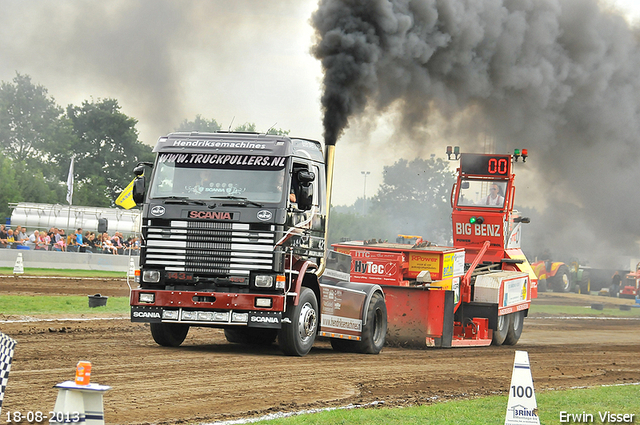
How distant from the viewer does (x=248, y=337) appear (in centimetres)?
1398

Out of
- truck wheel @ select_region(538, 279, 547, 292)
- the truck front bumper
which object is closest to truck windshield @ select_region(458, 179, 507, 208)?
the truck front bumper

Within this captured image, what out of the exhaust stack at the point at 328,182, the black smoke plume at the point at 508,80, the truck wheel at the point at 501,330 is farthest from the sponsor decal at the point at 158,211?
the truck wheel at the point at 501,330

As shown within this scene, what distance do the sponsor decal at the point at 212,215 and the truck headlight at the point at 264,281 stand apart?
37.1 inches

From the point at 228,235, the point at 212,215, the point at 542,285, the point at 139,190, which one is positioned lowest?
the point at 542,285

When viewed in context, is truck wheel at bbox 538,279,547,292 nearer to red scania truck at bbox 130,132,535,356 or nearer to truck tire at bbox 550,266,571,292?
truck tire at bbox 550,266,571,292

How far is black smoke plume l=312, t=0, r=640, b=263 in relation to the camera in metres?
17.0

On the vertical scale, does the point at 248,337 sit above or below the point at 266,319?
below

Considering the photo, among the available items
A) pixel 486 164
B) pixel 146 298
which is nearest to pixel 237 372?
pixel 146 298

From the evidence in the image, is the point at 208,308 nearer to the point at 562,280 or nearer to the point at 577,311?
the point at 577,311

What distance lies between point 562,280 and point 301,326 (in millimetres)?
36152

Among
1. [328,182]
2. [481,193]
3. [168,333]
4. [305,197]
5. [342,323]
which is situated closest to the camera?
[305,197]

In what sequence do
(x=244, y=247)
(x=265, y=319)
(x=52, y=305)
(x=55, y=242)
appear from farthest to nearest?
(x=55, y=242) → (x=52, y=305) → (x=244, y=247) → (x=265, y=319)

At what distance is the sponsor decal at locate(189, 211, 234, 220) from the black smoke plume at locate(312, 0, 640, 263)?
5500 mm

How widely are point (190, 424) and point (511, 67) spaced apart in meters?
16.0
